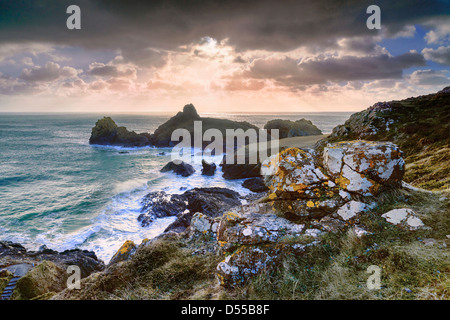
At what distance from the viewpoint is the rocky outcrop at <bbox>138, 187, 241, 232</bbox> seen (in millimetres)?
19523

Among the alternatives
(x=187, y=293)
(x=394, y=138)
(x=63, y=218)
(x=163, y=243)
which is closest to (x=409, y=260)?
(x=187, y=293)

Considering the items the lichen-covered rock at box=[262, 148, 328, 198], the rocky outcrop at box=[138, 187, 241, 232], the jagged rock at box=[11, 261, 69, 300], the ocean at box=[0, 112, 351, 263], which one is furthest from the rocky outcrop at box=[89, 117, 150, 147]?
the lichen-covered rock at box=[262, 148, 328, 198]

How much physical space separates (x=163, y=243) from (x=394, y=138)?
20469 mm

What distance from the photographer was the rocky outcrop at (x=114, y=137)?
66.9 metres

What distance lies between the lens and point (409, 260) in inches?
148

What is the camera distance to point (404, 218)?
15.5 ft

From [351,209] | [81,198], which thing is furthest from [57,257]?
[351,209]

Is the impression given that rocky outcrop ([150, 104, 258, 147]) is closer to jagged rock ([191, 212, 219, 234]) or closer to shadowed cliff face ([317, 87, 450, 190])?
shadowed cliff face ([317, 87, 450, 190])

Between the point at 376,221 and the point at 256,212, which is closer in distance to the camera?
the point at 376,221

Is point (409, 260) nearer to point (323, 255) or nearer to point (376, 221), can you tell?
point (376, 221)

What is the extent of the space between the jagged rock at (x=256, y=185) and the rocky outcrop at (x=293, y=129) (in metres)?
34.1

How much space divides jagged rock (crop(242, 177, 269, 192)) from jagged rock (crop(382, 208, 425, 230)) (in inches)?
857

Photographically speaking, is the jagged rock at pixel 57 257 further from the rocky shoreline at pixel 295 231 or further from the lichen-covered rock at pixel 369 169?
the lichen-covered rock at pixel 369 169

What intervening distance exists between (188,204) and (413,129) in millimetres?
22110
